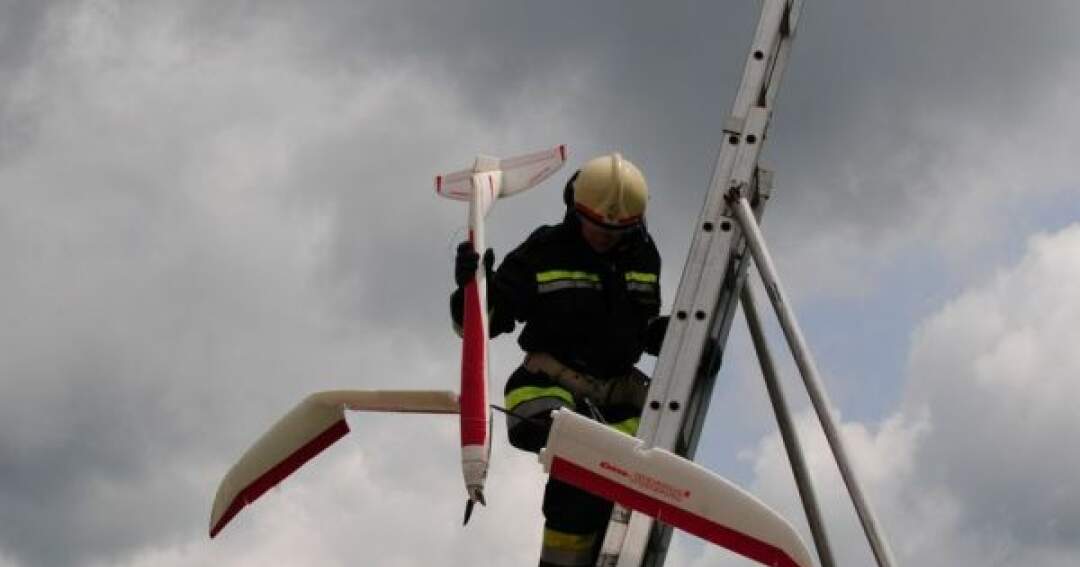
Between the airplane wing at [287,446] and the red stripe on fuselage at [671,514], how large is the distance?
141 cm

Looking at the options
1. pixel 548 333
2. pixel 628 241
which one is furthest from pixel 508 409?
pixel 628 241

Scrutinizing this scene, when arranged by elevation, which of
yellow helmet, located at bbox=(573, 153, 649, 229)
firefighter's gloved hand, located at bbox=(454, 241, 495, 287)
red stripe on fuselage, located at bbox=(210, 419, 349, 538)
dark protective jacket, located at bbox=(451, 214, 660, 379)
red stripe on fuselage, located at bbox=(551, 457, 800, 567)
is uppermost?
yellow helmet, located at bbox=(573, 153, 649, 229)

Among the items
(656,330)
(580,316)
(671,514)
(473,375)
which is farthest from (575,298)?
(671,514)

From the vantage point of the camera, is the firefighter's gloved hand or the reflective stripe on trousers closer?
the firefighter's gloved hand

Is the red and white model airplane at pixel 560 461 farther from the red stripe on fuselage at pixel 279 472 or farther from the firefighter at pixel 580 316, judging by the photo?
the firefighter at pixel 580 316

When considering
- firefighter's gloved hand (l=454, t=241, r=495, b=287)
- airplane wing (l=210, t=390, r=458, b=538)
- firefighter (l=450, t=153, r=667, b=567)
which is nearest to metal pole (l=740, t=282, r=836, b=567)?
firefighter (l=450, t=153, r=667, b=567)

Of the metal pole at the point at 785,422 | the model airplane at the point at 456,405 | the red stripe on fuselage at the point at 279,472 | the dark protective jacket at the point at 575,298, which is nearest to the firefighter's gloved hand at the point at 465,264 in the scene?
the model airplane at the point at 456,405

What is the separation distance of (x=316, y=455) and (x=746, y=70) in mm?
3016

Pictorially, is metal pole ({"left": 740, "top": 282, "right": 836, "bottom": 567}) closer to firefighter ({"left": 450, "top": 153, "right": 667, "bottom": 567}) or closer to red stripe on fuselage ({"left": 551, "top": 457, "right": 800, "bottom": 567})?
firefighter ({"left": 450, "top": 153, "right": 667, "bottom": 567})

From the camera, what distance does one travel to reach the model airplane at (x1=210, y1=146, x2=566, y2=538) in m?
8.39

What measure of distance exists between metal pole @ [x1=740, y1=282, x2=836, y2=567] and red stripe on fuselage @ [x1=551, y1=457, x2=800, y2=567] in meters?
1.77

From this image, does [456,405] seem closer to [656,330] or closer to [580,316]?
[580,316]

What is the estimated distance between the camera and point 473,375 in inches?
339

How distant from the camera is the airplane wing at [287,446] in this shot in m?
9.34
